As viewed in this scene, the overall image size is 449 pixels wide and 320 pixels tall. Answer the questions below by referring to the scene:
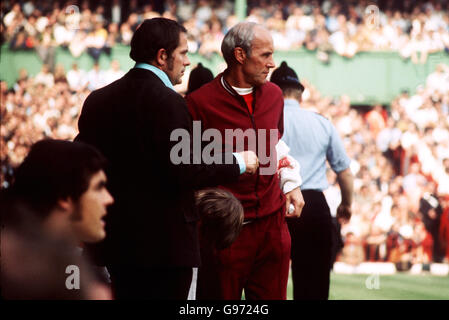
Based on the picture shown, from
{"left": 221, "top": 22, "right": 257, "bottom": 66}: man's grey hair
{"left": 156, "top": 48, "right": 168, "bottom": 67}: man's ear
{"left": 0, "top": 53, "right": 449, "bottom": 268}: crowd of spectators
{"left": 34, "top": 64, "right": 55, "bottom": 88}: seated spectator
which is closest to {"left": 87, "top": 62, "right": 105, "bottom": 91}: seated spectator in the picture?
{"left": 0, "top": 53, "right": 449, "bottom": 268}: crowd of spectators

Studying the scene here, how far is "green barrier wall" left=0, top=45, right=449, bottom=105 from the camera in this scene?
20.8 m

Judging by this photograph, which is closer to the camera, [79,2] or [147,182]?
[147,182]

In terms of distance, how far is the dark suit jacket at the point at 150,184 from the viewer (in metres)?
3.46

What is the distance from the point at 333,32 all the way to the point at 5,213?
19.5 meters

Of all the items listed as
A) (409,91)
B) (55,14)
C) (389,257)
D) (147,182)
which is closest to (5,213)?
(147,182)

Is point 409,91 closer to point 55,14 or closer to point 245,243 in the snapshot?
point 55,14

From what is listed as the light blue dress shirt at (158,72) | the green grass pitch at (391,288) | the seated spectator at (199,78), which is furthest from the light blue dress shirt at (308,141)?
the green grass pitch at (391,288)

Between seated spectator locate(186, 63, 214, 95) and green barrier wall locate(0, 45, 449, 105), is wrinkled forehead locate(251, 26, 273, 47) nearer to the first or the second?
seated spectator locate(186, 63, 214, 95)

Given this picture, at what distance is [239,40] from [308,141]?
1.39 m

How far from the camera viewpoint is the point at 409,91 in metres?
21.5

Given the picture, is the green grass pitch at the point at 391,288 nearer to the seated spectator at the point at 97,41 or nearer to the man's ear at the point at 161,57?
the man's ear at the point at 161,57

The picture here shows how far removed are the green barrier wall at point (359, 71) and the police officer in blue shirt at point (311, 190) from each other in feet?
48.8

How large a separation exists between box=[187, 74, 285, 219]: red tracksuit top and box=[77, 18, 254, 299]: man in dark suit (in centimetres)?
75

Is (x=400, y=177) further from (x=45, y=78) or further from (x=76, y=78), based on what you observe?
(x=45, y=78)
